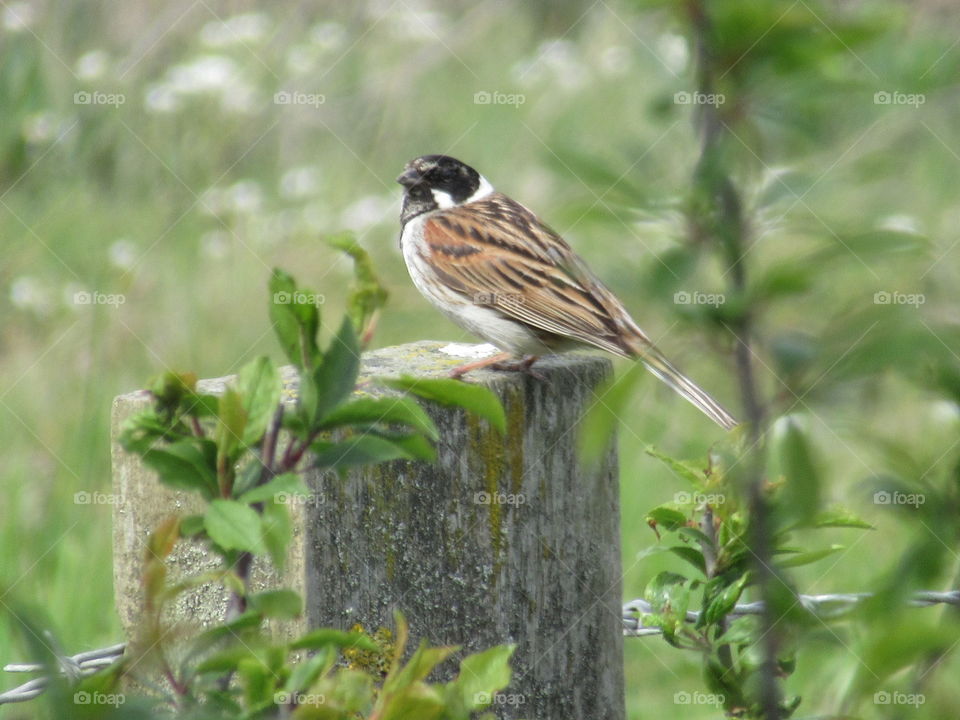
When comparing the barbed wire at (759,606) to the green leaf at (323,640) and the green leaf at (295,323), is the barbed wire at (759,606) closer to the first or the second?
the green leaf at (323,640)

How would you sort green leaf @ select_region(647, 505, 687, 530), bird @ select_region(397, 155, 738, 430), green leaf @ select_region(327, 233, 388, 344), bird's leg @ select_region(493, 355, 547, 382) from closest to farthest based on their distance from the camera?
green leaf @ select_region(327, 233, 388, 344) < green leaf @ select_region(647, 505, 687, 530) < bird's leg @ select_region(493, 355, 547, 382) < bird @ select_region(397, 155, 738, 430)

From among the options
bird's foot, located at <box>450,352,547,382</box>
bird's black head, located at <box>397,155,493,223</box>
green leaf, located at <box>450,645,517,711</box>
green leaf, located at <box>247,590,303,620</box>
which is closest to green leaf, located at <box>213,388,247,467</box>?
green leaf, located at <box>247,590,303,620</box>

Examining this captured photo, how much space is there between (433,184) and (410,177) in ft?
0.38

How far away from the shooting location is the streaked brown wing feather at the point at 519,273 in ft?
14.6

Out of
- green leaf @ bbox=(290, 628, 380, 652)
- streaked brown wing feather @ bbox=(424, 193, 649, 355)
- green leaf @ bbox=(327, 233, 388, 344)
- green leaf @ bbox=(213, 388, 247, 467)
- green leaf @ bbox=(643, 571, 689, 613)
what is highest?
streaked brown wing feather @ bbox=(424, 193, 649, 355)

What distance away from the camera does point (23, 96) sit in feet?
20.9

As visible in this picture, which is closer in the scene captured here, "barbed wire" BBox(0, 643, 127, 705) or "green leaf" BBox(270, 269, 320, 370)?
"green leaf" BBox(270, 269, 320, 370)

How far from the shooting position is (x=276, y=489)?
135 centimetres

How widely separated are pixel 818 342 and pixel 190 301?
6.20 m

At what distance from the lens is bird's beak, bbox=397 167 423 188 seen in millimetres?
5289

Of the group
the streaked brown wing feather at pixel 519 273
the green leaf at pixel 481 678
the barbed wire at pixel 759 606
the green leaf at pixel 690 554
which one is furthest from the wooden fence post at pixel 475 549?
the streaked brown wing feather at pixel 519 273

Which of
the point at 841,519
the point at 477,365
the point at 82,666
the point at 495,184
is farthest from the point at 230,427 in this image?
Answer: the point at 495,184

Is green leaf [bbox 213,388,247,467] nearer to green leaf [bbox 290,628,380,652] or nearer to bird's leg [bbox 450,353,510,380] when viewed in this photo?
green leaf [bbox 290,628,380,652]

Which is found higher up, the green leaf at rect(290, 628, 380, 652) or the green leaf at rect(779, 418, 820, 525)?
the green leaf at rect(779, 418, 820, 525)
